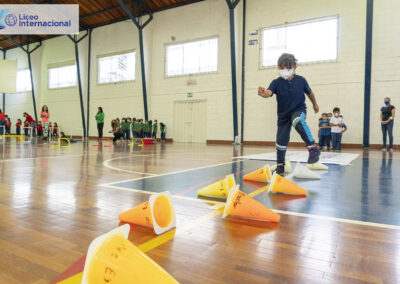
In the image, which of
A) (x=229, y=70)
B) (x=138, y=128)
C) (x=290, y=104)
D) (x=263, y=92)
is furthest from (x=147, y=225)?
(x=138, y=128)

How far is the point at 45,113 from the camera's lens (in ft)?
42.0

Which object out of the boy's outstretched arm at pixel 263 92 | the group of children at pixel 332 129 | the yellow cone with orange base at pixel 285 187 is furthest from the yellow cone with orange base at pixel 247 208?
the group of children at pixel 332 129

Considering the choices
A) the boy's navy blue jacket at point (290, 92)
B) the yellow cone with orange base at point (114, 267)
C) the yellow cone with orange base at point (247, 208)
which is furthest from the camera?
the boy's navy blue jacket at point (290, 92)

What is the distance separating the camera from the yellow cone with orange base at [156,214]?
1.92m

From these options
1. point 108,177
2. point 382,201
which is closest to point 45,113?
point 108,177

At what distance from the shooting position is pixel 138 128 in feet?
57.6

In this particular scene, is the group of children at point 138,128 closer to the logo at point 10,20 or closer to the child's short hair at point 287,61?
the logo at point 10,20

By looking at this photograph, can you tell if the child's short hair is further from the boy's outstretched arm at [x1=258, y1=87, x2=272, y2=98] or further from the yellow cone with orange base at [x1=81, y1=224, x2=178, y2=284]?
the yellow cone with orange base at [x1=81, y1=224, x2=178, y2=284]

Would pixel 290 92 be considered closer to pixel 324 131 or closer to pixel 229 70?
pixel 324 131

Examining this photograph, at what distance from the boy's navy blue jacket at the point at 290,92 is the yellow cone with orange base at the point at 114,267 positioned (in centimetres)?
375

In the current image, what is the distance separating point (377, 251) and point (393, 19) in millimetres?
14792

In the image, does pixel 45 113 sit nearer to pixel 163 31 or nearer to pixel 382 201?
pixel 163 31

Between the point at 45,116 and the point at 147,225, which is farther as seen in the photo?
the point at 45,116

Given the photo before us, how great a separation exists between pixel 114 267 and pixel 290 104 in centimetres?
397
